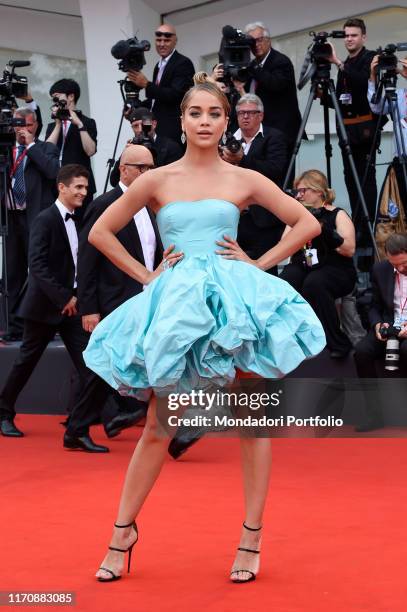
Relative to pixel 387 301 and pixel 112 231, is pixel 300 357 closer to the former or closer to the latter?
pixel 112 231

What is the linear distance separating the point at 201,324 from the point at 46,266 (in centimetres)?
322

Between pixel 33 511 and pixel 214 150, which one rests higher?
pixel 214 150

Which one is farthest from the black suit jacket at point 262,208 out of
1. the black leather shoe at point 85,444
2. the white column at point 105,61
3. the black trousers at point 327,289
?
the white column at point 105,61

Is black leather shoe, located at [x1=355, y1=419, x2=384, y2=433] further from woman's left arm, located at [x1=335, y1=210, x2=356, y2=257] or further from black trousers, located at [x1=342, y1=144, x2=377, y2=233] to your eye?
black trousers, located at [x1=342, y1=144, x2=377, y2=233]

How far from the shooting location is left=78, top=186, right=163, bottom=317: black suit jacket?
6.06 meters

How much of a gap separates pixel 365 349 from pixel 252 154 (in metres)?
1.57

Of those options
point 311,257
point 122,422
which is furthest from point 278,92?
point 122,422

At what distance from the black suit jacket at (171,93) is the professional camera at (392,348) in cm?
238

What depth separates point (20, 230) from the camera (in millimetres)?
8195

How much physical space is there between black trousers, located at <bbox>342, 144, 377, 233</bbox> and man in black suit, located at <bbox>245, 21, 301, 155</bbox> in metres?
0.45

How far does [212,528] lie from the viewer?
4309mm

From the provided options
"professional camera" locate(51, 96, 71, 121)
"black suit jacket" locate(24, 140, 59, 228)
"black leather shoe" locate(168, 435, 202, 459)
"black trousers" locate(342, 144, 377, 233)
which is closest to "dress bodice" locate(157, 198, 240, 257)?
"black leather shoe" locate(168, 435, 202, 459)

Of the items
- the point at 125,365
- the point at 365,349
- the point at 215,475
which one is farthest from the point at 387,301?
the point at 125,365

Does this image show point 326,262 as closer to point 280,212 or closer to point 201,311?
point 280,212
